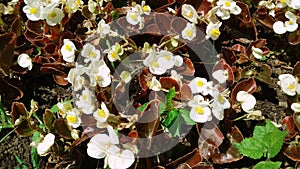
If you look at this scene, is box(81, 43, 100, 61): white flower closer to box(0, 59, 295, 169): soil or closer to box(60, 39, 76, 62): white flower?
box(60, 39, 76, 62): white flower

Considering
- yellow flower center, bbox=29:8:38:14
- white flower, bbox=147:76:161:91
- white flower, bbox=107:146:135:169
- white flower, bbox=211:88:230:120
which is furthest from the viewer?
yellow flower center, bbox=29:8:38:14

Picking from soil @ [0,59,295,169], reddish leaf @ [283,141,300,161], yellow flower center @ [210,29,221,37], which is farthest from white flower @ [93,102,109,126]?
reddish leaf @ [283,141,300,161]

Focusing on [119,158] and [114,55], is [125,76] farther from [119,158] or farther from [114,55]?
[119,158]

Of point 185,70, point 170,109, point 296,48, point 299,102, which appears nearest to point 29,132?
point 170,109

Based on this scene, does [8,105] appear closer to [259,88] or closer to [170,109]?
[170,109]

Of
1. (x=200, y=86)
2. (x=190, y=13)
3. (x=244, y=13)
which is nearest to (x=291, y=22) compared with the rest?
(x=244, y=13)

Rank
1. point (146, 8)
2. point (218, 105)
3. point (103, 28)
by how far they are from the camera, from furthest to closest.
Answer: point (146, 8) → point (103, 28) → point (218, 105)
